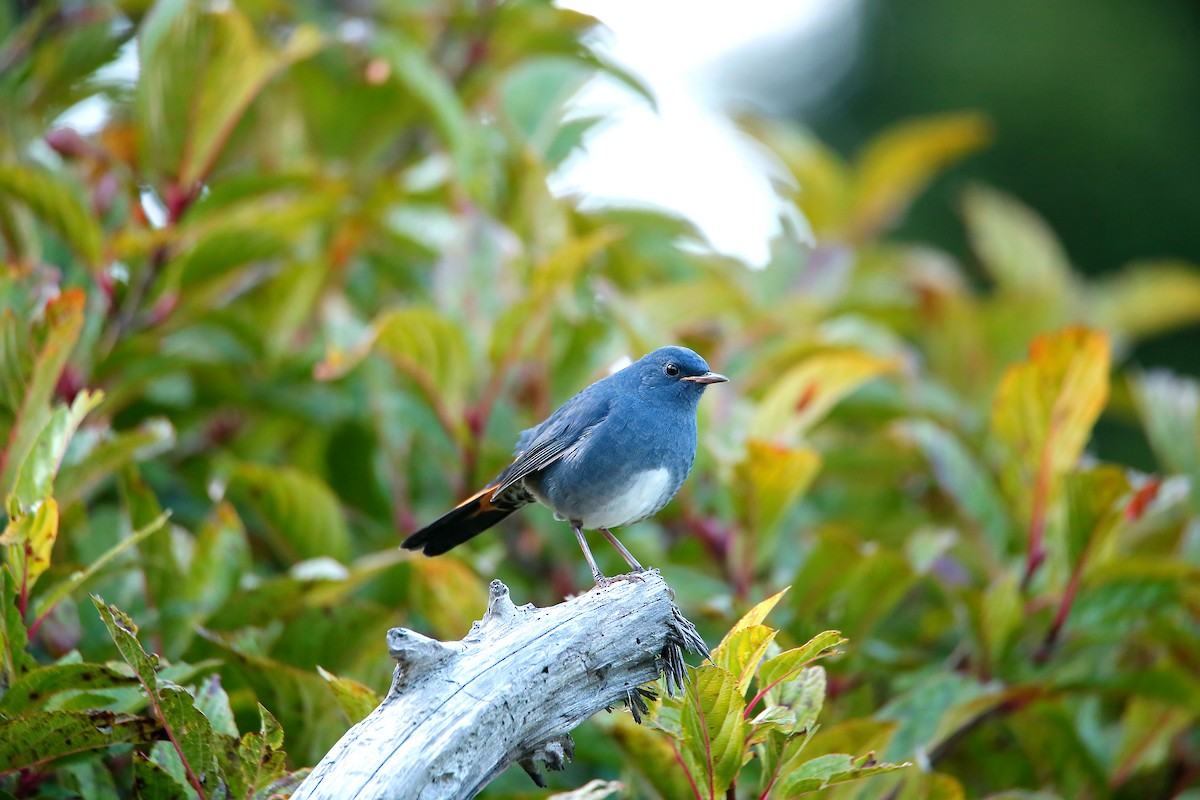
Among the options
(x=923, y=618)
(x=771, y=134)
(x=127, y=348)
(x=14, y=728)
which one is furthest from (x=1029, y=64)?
(x=14, y=728)

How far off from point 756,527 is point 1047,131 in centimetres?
935

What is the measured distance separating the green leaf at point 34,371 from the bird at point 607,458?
1001 millimetres

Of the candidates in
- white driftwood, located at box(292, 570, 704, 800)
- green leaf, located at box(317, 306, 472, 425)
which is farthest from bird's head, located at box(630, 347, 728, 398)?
white driftwood, located at box(292, 570, 704, 800)

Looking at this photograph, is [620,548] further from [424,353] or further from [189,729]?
[189,729]

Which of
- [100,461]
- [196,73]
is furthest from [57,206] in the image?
[100,461]

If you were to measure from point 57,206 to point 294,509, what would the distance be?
116 cm

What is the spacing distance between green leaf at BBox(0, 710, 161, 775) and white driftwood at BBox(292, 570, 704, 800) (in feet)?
1.72

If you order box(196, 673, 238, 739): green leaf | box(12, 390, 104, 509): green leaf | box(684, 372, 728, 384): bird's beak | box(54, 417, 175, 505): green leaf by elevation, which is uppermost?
box(12, 390, 104, 509): green leaf

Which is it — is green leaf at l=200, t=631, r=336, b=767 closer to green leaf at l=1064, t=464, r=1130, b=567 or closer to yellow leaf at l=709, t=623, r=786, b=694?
yellow leaf at l=709, t=623, r=786, b=694

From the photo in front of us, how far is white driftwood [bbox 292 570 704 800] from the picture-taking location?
1.86 m

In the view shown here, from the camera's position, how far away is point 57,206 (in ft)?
10.4

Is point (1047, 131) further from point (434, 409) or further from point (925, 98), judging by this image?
point (434, 409)

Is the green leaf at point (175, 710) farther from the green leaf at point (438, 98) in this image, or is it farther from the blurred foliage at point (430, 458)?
the green leaf at point (438, 98)

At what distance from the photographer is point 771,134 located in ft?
20.4
